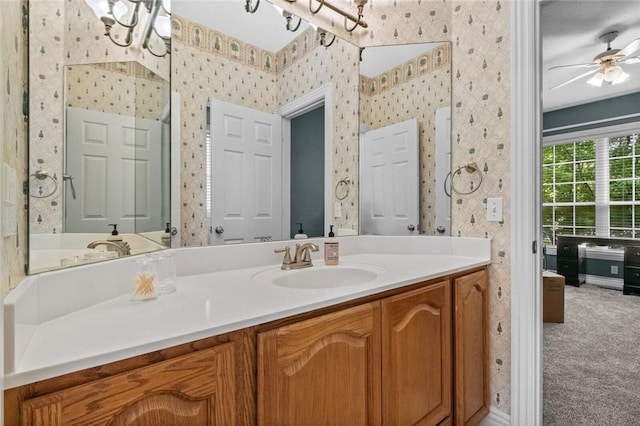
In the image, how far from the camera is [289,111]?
5.43 ft

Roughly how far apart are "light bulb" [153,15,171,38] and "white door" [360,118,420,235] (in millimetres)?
1118

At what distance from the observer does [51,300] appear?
0.78m

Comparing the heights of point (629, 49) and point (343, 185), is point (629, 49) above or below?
above

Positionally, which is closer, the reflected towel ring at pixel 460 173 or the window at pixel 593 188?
the reflected towel ring at pixel 460 173

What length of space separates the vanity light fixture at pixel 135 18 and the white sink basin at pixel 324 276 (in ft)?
3.00

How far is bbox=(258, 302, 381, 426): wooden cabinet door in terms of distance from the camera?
32.7 inches

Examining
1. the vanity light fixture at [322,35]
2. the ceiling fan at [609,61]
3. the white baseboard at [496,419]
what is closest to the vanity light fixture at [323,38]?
the vanity light fixture at [322,35]

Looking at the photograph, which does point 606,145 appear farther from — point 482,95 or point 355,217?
point 355,217

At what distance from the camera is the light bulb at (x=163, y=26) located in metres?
1.21

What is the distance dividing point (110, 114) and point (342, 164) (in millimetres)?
1182

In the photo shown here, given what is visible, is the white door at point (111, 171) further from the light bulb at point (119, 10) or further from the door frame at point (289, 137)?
the door frame at point (289, 137)

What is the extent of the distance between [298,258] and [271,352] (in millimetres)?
701

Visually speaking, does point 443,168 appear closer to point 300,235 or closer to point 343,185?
point 343,185

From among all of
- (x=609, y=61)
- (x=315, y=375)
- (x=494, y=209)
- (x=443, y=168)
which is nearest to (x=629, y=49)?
(x=609, y=61)
